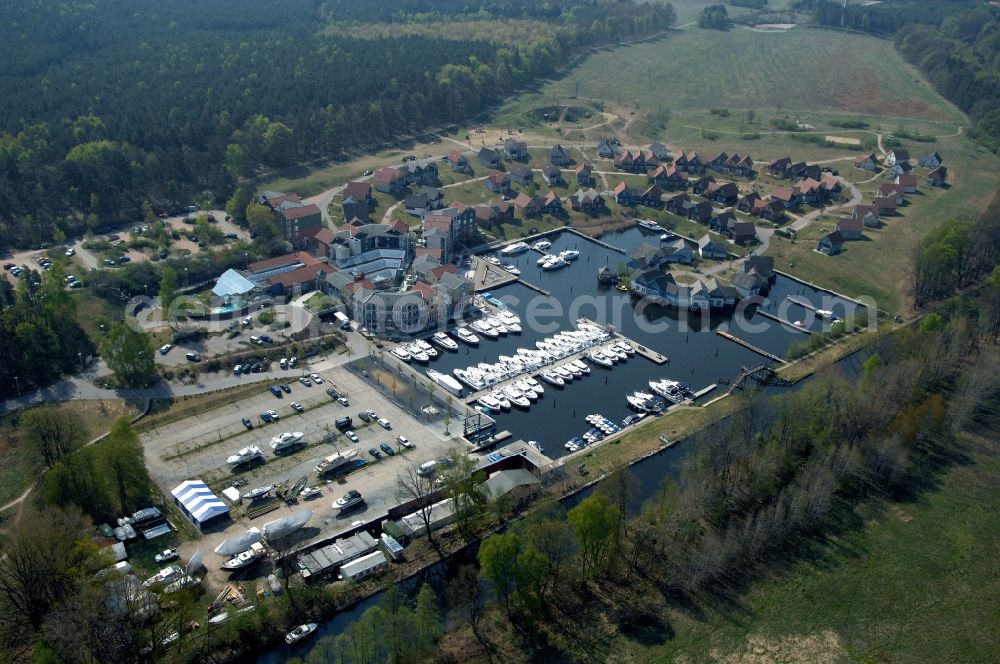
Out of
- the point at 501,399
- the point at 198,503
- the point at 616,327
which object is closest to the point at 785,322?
the point at 616,327

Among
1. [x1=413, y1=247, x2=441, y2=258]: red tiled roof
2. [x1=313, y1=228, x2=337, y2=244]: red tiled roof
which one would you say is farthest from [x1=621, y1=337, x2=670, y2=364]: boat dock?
[x1=313, y1=228, x2=337, y2=244]: red tiled roof

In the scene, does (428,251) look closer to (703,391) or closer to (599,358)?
(599,358)

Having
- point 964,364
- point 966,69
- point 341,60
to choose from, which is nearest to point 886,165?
point 966,69

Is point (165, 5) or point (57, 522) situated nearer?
point (57, 522)

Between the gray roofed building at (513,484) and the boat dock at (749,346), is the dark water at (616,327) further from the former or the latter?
the gray roofed building at (513,484)

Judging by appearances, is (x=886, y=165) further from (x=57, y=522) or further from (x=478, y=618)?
(x=57, y=522)

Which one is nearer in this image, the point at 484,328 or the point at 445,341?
the point at 445,341
